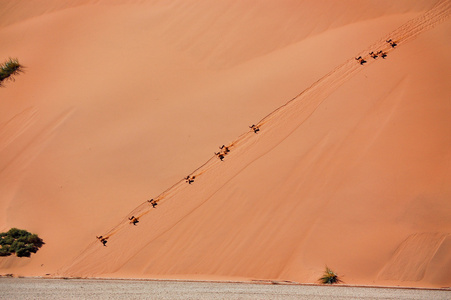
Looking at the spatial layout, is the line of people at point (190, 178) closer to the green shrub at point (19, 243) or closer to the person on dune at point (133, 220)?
the person on dune at point (133, 220)

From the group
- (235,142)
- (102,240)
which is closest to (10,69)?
(102,240)

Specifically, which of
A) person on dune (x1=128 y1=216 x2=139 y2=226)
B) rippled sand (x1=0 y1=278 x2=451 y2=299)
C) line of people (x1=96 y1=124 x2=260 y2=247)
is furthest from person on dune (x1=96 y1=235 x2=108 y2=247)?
rippled sand (x1=0 y1=278 x2=451 y2=299)

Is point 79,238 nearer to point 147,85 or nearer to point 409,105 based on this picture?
point 147,85

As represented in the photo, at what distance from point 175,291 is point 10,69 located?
35.1ft

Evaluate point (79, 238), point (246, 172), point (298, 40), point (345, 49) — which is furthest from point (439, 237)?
point (79, 238)

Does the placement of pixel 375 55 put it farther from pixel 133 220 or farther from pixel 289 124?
pixel 133 220

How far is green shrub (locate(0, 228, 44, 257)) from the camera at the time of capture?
9.23 meters

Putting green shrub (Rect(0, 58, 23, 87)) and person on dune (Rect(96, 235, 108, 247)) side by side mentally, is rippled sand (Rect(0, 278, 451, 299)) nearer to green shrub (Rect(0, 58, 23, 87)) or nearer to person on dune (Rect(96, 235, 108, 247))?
person on dune (Rect(96, 235, 108, 247))

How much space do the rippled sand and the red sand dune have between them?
0.91 feet

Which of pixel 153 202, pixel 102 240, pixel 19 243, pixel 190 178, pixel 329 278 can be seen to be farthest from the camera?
pixel 190 178

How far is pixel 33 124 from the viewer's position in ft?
39.0

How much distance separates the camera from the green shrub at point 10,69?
1294 cm

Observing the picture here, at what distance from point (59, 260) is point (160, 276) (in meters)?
2.90

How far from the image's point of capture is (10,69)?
13.0 metres
